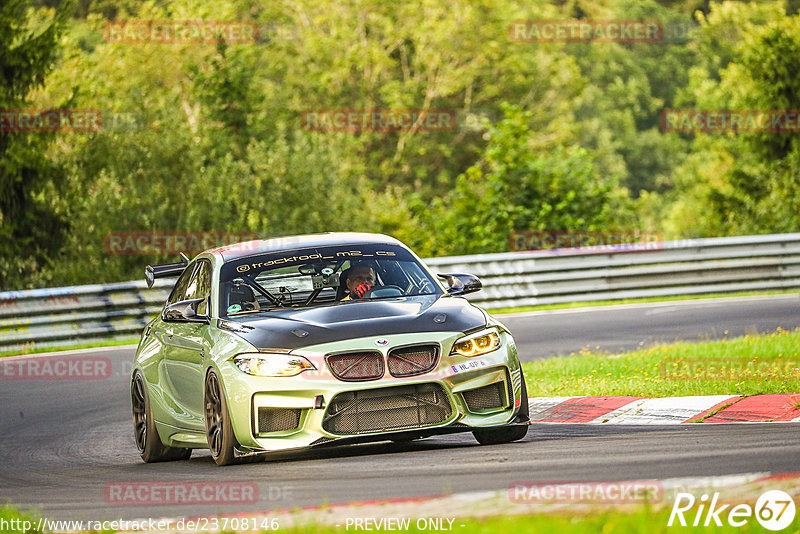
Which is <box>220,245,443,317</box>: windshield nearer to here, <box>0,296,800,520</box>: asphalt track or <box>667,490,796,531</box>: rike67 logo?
<box>0,296,800,520</box>: asphalt track

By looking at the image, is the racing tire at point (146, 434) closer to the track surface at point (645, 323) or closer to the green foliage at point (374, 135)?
the track surface at point (645, 323)

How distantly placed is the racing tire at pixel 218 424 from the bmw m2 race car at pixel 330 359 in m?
0.01

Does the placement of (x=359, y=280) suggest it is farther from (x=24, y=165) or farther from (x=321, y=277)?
(x=24, y=165)

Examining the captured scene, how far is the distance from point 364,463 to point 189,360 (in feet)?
6.06

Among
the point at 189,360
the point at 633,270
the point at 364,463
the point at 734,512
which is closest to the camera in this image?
the point at 734,512

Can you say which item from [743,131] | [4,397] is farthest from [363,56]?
[4,397]

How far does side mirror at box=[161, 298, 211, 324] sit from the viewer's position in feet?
30.6

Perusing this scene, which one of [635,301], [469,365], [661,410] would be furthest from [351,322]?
[635,301]

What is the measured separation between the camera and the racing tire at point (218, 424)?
8.45m

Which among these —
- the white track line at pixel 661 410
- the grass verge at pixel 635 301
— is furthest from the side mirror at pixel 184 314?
the grass verge at pixel 635 301

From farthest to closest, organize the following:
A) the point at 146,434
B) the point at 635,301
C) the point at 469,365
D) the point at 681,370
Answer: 1. the point at 635,301
2. the point at 681,370
3. the point at 146,434
4. the point at 469,365

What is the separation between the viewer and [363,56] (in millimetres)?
56000

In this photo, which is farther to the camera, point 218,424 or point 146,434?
point 146,434

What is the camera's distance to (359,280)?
9586 millimetres
